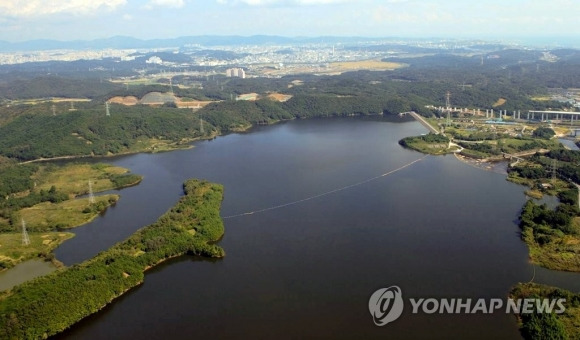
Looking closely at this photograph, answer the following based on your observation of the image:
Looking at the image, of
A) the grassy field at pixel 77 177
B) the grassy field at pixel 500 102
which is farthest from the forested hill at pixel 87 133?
the grassy field at pixel 500 102

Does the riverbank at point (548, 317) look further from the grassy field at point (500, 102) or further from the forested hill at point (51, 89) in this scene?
the forested hill at point (51, 89)

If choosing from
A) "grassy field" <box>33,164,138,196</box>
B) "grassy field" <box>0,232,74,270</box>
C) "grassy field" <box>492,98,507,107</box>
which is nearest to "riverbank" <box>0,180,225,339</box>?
"grassy field" <box>0,232,74,270</box>

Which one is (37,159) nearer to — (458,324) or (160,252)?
(160,252)

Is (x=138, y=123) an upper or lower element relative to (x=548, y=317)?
upper

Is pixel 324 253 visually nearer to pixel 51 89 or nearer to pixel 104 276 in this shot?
pixel 104 276

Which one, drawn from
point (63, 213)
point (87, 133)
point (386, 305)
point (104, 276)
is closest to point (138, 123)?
point (87, 133)

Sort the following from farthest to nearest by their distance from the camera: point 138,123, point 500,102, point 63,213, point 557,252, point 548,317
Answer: point 500,102 → point 138,123 → point 63,213 → point 557,252 → point 548,317

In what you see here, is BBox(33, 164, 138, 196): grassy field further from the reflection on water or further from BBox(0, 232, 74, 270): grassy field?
the reflection on water
